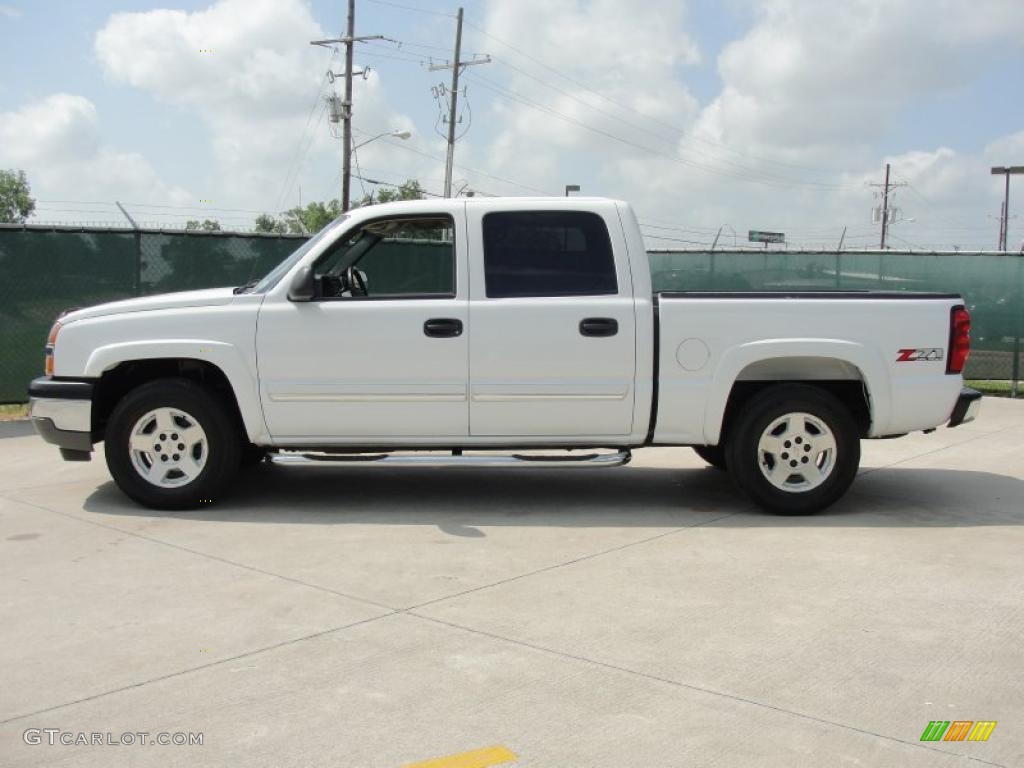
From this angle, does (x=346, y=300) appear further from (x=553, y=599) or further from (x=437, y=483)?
(x=553, y=599)

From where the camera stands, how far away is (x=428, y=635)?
443 cm

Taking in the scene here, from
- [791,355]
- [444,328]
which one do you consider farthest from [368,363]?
[791,355]

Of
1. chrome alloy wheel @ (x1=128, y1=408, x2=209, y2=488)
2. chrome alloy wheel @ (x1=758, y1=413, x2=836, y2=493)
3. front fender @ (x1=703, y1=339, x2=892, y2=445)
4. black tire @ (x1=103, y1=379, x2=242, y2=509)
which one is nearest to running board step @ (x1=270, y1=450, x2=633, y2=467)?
black tire @ (x1=103, y1=379, x2=242, y2=509)

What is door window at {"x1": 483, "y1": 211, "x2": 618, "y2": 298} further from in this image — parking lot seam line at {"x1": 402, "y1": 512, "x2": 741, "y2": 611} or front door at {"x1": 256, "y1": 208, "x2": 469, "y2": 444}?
parking lot seam line at {"x1": 402, "y1": 512, "x2": 741, "y2": 611}

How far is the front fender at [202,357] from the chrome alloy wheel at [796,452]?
128 inches

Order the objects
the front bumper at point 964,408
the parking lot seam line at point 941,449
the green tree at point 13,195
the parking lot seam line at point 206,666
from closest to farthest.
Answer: the parking lot seam line at point 206,666 → the front bumper at point 964,408 → the parking lot seam line at point 941,449 → the green tree at point 13,195

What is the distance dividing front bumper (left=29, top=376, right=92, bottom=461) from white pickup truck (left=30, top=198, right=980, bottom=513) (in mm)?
14

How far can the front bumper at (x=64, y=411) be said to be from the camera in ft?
21.6

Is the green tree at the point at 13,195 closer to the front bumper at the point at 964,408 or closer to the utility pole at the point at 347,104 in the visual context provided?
the utility pole at the point at 347,104

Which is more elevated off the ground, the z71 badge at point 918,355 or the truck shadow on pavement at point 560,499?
the z71 badge at point 918,355

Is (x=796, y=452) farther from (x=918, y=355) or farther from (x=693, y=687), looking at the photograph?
(x=693, y=687)

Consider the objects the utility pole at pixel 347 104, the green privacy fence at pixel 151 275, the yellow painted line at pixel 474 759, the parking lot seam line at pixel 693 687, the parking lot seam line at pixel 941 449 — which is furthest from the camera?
the utility pole at pixel 347 104

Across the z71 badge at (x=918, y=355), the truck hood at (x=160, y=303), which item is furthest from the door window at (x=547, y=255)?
the z71 badge at (x=918, y=355)

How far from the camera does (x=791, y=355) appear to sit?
6469mm
